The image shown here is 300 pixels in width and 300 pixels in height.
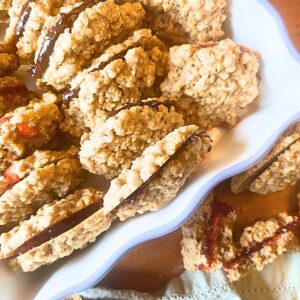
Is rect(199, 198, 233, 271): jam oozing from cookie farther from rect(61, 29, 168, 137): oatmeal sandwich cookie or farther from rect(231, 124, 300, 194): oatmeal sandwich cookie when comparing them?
rect(61, 29, 168, 137): oatmeal sandwich cookie

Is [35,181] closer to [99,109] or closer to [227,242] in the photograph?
[99,109]

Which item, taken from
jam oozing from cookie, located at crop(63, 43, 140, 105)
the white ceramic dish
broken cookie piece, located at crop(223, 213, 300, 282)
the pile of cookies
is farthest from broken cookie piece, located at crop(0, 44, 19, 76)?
broken cookie piece, located at crop(223, 213, 300, 282)

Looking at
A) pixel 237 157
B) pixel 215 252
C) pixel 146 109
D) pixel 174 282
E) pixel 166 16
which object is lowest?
pixel 174 282

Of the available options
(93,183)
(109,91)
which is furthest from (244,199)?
(109,91)

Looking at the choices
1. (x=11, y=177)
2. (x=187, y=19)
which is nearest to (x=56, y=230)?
(x=11, y=177)

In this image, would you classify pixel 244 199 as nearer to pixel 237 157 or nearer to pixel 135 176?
pixel 237 157

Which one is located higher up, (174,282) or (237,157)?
(237,157)
